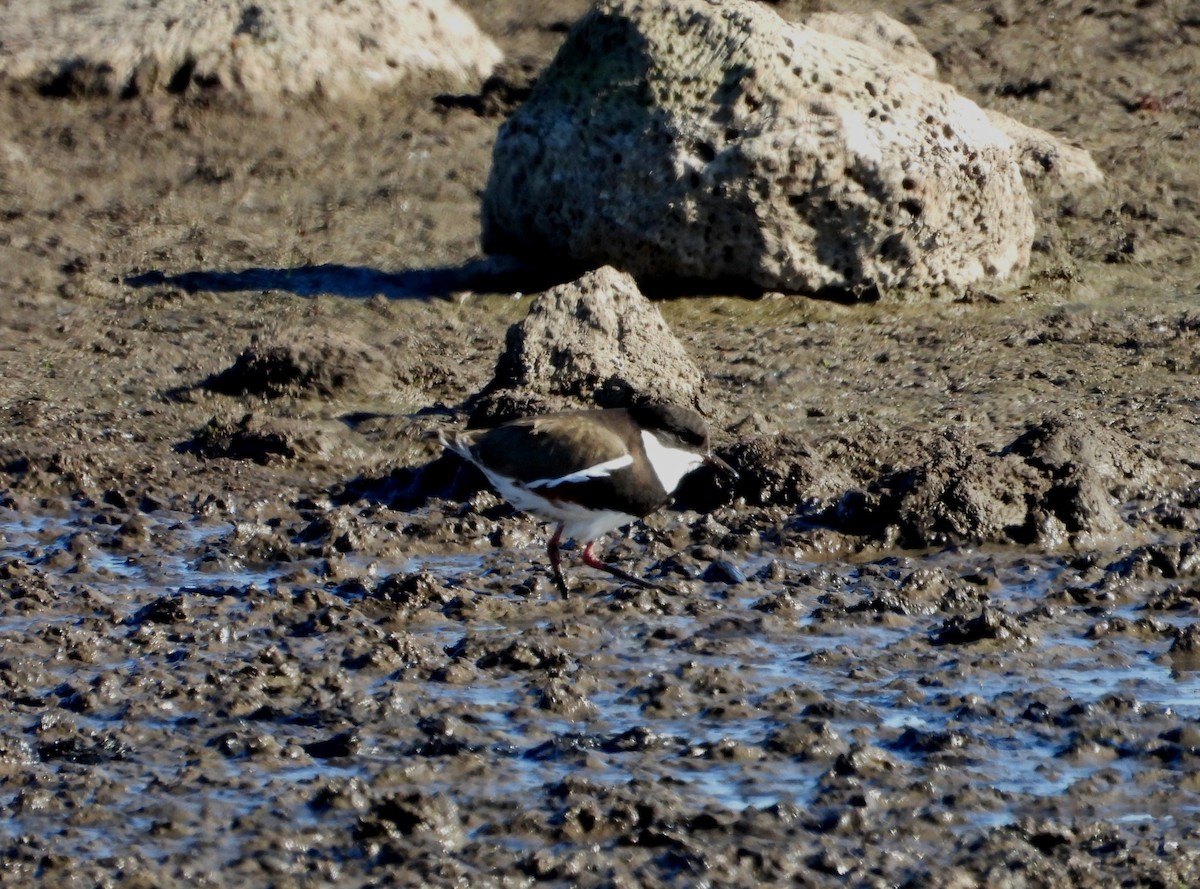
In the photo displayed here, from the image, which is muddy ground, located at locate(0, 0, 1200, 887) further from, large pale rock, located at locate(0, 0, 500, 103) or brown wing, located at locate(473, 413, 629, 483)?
brown wing, located at locate(473, 413, 629, 483)

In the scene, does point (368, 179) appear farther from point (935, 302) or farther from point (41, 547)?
point (41, 547)

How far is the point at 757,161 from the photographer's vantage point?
11586 millimetres

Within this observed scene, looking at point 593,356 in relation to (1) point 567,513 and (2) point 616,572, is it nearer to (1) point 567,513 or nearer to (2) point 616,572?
(2) point 616,572

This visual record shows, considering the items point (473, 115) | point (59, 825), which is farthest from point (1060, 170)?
point (59, 825)

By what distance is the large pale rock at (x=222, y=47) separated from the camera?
50.2ft

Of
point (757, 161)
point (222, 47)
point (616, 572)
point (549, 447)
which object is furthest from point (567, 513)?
point (222, 47)

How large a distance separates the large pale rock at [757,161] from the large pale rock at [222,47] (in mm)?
3674

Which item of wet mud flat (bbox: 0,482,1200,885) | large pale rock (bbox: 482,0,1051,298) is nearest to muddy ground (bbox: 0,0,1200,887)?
wet mud flat (bbox: 0,482,1200,885)

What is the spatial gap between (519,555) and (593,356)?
1636 millimetres

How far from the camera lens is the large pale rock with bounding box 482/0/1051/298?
1170cm

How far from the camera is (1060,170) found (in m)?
13.7

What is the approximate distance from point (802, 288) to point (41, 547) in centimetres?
529

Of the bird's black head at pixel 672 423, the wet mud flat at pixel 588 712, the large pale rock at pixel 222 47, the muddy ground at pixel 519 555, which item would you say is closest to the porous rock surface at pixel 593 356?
the muddy ground at pixel 519 555

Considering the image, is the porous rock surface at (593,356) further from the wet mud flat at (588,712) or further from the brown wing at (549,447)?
the brown wing at (549,447)
